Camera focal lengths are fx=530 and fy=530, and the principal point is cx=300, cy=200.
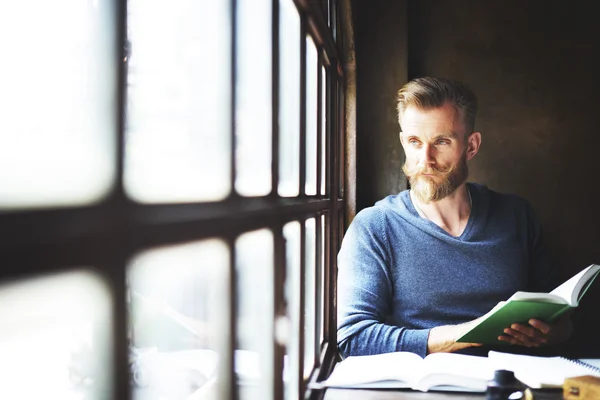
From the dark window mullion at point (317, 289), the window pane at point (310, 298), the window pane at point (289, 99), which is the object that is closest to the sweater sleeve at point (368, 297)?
the dark window mullion at point (317, 289)

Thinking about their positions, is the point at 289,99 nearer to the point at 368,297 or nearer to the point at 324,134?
the point at 324,134

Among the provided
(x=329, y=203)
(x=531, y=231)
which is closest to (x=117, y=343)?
(x=329, y=203)

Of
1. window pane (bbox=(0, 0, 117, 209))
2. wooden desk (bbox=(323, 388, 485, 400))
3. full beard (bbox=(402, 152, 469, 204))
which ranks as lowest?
wooden desk (bbox=(323, 388, 485, 400))

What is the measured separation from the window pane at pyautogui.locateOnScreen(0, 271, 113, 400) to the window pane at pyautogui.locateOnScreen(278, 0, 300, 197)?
0.70 meters

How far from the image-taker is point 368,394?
4.80ft

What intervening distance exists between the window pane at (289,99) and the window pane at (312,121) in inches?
10.5

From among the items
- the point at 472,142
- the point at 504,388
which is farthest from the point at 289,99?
the point at 472,142

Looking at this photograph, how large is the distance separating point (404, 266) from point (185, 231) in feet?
6.02

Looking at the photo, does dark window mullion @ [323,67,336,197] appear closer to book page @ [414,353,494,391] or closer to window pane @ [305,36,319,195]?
window pane @ [305,36,319,195]

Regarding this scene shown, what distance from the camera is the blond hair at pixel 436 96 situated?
2396 millimetres

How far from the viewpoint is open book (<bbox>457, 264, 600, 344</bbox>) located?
1.51m

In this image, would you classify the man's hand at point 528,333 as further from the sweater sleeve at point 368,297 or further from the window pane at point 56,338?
A: the window pane at point 56,338

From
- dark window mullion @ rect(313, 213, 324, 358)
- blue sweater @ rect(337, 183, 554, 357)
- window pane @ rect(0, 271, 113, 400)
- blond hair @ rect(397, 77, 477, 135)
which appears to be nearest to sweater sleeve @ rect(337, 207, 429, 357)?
blue sweater @ rect(337, 183, 554, 357)

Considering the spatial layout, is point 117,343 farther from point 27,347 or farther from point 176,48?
point 176,48
